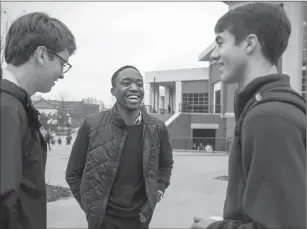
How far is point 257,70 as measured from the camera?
151 centimetres

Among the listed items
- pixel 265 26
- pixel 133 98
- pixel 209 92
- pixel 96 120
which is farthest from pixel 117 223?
pixel 209 92

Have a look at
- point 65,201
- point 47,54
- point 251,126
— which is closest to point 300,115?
point 251,126

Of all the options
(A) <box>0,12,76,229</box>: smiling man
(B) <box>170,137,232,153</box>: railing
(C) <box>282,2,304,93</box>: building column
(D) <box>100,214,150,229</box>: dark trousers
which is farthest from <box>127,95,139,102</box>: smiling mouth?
(B) <box>170,137,232,153</box>: railing

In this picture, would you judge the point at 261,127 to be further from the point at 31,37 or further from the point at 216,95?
the point at 216,95

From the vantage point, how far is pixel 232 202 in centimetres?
144

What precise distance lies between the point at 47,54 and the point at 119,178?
1587 mm

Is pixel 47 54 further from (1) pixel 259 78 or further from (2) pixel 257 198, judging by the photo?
(2) pixel 257 198

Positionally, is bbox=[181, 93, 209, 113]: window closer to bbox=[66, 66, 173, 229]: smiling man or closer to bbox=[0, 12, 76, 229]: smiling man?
bbox=[66, 66, 173, 229]: smiling man

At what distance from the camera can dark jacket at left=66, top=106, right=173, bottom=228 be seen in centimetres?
301

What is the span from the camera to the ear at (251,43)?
59.6 inches

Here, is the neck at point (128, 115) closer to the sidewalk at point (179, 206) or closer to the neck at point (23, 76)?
the sidewalk at point (179, 206)

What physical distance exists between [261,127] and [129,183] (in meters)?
2.01

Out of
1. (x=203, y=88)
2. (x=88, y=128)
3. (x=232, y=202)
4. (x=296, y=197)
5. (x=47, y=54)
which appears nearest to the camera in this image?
(x=296, y=197)

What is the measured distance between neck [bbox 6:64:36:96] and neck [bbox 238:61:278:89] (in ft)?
3.42
